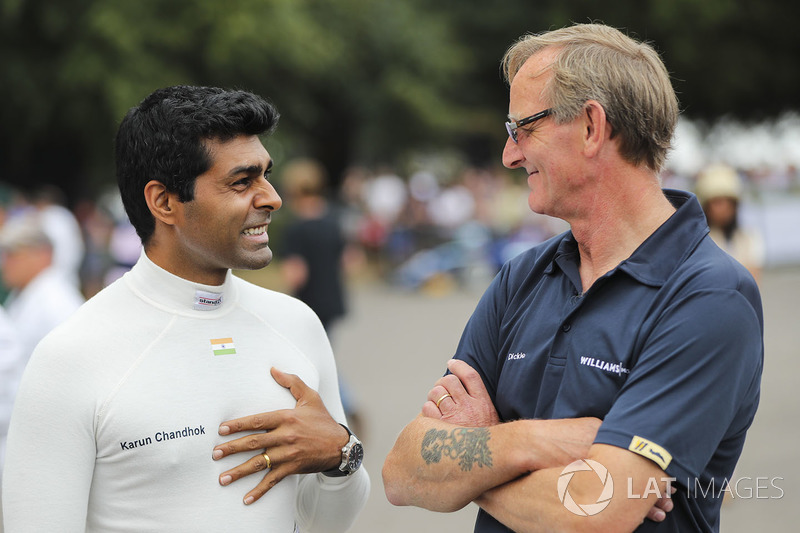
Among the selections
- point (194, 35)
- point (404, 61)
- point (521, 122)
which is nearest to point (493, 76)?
point (404, 61)

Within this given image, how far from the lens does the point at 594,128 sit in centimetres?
238

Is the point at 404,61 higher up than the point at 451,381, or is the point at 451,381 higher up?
the point at 404,61

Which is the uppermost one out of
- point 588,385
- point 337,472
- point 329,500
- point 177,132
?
point 177,132

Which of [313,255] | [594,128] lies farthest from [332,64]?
[594,128]

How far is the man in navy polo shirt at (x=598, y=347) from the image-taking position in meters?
2.10

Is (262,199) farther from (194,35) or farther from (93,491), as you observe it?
(194,35)

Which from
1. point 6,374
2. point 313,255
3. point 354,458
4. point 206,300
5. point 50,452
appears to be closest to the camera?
point 50,452

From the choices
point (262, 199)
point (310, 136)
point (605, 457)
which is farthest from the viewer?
point (310, 136)

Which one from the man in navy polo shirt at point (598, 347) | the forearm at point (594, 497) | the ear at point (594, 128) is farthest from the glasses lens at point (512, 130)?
the forearm at point (594, 497)

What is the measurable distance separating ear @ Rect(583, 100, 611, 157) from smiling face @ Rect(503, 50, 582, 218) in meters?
0.02

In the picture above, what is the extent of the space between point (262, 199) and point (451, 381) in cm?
77

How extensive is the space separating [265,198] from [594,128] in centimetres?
95

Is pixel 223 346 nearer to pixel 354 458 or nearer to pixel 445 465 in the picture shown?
pixel 354 458

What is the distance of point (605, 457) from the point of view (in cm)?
212
